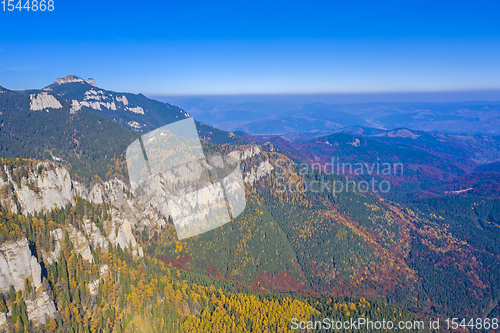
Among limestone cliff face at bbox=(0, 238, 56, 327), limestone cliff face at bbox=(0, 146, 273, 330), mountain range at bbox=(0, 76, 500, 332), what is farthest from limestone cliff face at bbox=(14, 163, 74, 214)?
limestone cliff face at bbox=(0, 238, 56, 327)

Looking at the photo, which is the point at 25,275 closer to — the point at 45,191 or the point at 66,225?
the point at 66,225

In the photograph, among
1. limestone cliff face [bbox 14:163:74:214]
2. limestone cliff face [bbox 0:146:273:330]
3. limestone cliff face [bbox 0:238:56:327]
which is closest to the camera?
limestone cliff face [bbox 0:238:56:327]

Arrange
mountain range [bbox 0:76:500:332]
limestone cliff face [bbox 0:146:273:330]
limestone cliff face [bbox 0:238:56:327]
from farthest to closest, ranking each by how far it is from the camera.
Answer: mountain range [bbox 0:76:500:332], limestone cliff face [bbox 0:146:273:330], limestone cliff face [bbox 0:238:56:327]

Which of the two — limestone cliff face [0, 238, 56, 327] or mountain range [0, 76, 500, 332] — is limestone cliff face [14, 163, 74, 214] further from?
limestone cliff face [0, 238, 56, 327]

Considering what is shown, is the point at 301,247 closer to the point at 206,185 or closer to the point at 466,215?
the point at 206,185

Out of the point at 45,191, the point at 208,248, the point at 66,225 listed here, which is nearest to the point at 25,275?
the point at 66,225

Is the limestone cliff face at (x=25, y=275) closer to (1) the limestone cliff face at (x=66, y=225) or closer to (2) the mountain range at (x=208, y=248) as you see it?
(1) the limestone cliff face at (x=66, y=225)

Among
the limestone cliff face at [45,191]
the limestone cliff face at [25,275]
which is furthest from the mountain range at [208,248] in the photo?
the limestone cliff face at [45,191]

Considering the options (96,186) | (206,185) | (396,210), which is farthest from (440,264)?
(96,186)
